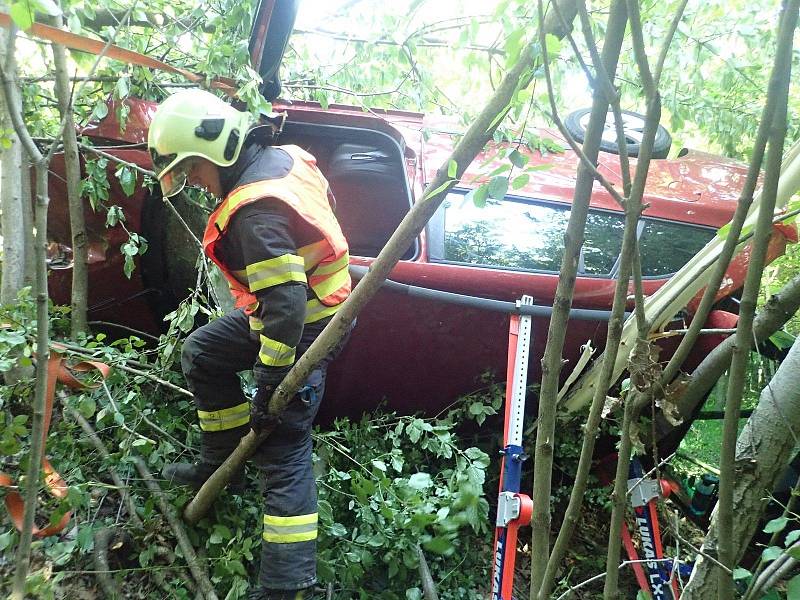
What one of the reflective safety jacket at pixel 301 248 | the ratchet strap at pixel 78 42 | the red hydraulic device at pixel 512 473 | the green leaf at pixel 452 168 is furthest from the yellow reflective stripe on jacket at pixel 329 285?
the green leaf at pixel 452 168

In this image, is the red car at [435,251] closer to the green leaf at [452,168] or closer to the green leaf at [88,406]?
the green leaf at [88,406]

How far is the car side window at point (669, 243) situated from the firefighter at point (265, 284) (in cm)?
161

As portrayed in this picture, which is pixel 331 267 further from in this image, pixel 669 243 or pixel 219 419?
pixel 669 243

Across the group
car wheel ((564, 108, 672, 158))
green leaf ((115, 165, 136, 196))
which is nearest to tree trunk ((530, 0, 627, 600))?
green leaf ((115, 165, 136, 196))

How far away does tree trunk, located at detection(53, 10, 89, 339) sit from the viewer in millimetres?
2633

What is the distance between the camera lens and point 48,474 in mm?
2207

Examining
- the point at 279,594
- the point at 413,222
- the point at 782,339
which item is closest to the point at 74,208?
the point at 279,594

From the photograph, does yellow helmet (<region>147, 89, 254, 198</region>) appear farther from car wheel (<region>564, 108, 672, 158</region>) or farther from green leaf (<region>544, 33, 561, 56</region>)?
car wheel (<region>564, 108, 672, 158</region>)

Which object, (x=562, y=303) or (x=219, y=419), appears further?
(x=219, y=419)

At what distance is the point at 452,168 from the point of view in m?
1.25

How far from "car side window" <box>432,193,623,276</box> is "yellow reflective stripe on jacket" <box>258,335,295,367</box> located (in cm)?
106

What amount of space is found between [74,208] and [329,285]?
4.51 feet

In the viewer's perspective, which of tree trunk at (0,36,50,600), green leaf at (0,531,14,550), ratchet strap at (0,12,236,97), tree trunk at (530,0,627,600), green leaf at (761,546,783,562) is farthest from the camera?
green leaf at (0,531,14,550)

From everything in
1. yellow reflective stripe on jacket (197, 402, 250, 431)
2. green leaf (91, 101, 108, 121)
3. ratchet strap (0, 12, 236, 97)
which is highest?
ratchet strap (0, 12, 236, 97)
